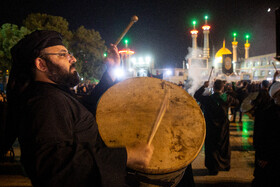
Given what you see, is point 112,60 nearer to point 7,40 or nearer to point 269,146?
point 269,146

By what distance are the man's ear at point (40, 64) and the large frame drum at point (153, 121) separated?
54cm

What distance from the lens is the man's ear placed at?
154cm

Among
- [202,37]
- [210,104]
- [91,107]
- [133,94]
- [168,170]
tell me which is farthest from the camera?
[202,37]

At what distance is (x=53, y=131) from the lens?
1107 millimetres

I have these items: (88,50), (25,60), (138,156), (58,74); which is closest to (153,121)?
(138,156)

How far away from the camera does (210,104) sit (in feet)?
15.8

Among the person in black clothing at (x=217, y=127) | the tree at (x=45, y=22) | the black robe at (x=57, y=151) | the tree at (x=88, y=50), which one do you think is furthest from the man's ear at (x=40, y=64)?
the tree at (x=88, y=50)

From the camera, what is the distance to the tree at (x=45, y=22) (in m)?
23.0

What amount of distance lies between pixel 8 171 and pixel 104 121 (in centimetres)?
447

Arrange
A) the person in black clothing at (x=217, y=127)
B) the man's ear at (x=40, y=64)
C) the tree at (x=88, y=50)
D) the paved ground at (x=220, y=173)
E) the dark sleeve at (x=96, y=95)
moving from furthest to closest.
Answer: the tree at (x=88, y=50) → the person in black clothing at (x=217, y=127) → the paved ground at (x=220, y=173) → the dark sleeve at (x=96, y=95) → the man's ear at (x=40, y=64)

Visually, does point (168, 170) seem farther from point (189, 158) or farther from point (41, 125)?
point (41, 125)

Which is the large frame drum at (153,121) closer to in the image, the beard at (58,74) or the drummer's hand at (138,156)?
the drummer's hand at (138,156)

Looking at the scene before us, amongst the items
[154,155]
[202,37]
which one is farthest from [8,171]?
[202,37]

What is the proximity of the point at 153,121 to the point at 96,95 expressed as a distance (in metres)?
1.07
